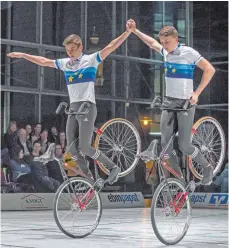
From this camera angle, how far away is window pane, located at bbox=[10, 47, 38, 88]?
67.7 feet

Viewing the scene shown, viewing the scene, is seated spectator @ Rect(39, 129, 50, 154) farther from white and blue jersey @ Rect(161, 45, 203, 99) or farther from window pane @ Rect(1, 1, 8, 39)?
white and blue jersey @ Rect(161, 45, 203, 99)

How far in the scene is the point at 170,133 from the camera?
8.60m

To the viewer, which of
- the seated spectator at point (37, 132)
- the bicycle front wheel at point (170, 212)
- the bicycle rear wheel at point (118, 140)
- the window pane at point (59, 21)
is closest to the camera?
the bicycle front wheel at point (170, 212)

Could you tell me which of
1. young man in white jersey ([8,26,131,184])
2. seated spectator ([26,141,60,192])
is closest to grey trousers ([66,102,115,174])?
young man in white jersey ([8,26,131,184])

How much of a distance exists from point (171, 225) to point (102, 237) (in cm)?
112

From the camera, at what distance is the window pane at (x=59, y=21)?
21625mm

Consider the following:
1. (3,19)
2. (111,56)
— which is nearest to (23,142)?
(3,19)

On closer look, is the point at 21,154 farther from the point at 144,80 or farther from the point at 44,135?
the point at 144,80

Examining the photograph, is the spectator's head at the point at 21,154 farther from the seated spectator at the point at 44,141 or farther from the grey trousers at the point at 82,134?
the grey trousers at the point at 82,134

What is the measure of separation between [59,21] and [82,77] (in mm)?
13023

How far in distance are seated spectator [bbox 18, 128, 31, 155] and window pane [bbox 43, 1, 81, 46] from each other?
146 inches

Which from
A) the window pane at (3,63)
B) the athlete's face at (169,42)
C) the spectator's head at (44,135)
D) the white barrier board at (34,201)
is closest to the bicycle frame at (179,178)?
the athlete's face at (169,42)

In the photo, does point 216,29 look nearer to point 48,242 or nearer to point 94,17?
point 94,17

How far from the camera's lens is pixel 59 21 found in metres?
21.8
